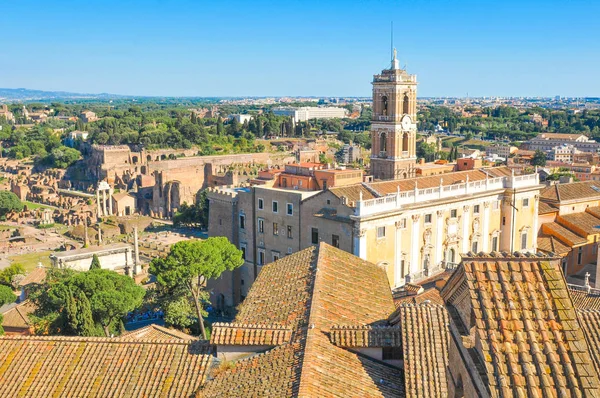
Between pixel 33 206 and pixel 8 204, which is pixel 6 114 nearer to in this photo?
pixel 33 206

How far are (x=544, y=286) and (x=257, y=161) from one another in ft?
285

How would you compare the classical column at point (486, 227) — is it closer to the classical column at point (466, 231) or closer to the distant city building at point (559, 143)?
the classical column at point (466, 231)

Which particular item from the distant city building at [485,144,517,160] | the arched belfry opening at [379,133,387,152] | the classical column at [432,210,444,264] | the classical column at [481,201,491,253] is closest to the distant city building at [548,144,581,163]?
the distant city building at [485,144,517,160]

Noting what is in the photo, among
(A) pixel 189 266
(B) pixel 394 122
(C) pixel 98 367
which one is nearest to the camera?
(C) pixel 98 367

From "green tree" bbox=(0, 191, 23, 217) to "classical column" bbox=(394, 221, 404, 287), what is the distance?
55682mm

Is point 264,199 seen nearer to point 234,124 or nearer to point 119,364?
point 119,364

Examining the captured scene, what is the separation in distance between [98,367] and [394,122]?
29.0 meters

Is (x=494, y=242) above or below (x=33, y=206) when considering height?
above

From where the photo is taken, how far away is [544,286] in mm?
5680

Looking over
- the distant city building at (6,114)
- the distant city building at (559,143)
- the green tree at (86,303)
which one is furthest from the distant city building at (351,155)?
the distant city building at (6,114)

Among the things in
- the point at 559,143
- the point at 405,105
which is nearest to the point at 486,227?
the point at 405,105

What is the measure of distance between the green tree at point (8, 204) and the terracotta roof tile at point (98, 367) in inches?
2502

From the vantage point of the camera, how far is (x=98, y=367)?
979 centimetres

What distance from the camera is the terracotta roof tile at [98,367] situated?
30.5 ft
